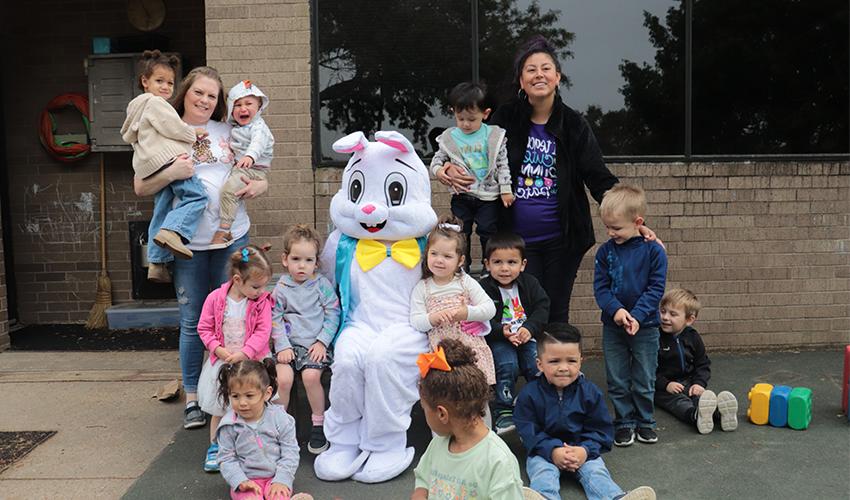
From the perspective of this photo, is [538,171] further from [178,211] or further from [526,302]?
[178,211]

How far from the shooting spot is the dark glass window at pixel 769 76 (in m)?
6.01

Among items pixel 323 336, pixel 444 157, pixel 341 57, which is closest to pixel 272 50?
pixel 341 57

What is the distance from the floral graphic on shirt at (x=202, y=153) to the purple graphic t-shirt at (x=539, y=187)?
1.85m

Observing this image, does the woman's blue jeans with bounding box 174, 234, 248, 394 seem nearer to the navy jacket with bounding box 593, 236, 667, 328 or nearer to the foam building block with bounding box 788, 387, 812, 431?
the navy jacket with bounding box 593, 236, 667, 328

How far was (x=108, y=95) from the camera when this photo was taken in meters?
7.29

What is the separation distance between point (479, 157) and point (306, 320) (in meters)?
1.38

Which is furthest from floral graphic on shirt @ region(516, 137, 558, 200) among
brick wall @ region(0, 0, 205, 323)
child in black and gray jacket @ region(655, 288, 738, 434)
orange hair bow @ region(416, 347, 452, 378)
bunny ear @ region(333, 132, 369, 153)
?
brick wall @ region(0, 0, 205, 323)

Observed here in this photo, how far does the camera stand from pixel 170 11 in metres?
7.47

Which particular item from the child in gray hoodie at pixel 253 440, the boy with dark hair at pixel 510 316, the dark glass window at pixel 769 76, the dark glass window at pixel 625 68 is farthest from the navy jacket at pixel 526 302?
the dark glass window at pixel 769 76

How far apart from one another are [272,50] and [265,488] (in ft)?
11.7

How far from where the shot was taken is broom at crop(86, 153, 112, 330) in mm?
7414

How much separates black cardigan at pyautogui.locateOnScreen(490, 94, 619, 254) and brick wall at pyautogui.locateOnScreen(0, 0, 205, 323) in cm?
437

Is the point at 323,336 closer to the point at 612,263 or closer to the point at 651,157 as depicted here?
the point at 612,263

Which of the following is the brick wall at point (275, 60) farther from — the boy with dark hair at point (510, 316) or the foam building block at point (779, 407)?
the foam building block at point (779, 407)
